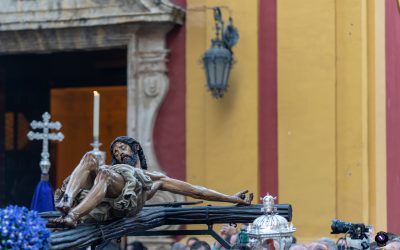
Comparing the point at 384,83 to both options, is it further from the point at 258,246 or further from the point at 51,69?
the point at 258,246

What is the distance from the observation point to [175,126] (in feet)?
47.6

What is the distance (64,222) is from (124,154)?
3.96ft

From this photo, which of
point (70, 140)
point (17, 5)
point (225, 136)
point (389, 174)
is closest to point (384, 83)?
point (389, 174)

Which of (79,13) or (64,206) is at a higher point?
(79,13)

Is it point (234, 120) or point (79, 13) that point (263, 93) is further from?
point (79, 13)

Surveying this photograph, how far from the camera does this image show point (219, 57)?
1375 centimetres

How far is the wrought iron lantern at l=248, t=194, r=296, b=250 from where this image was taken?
7.96 meters

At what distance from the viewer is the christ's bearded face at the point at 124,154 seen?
8445 millimetres

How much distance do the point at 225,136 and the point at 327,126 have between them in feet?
3.74

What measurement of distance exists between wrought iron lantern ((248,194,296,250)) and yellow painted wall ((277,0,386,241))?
5.53 metres

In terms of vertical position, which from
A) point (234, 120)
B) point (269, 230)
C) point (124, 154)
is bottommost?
point (269, 230)

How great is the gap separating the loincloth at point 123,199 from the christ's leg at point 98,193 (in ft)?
0.13

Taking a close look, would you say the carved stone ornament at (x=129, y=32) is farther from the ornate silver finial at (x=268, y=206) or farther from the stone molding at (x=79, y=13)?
the ornate silver finial at (x=268, y=206)

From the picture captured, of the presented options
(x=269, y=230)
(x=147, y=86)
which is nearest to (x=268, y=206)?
(x=269, y=230)
